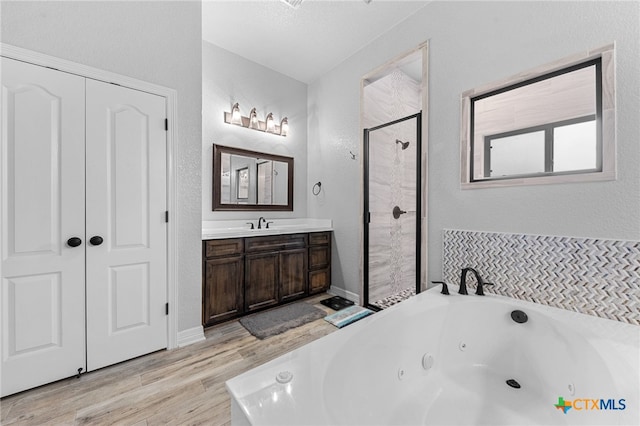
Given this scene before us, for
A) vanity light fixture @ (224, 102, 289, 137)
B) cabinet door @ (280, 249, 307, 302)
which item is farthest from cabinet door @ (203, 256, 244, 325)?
vanity light fixture @ (224, 102, 289, 137)

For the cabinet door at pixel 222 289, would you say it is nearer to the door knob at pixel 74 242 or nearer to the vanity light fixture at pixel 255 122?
the door knob at pixel 74 242

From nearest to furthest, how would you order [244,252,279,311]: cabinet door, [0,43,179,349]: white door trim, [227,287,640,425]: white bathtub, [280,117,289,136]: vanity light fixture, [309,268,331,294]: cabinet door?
[227,287,640,425]: white bathtub → [0,43,179,349]: white door trim → [244,252,279,311]: cabinet door → [309,268,331,294]: cabinet door → [280,117,289,136]: vanity light fixture

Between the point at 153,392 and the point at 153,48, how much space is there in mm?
2413

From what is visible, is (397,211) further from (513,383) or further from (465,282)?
(513,383)

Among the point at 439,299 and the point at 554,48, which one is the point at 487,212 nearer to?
the point at 439,299

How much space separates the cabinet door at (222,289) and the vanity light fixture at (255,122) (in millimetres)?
1625

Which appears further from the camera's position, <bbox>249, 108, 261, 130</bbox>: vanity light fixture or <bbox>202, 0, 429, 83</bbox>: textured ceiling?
<bbox>249, 108, 261, 130</bbox>: vanity light fixture

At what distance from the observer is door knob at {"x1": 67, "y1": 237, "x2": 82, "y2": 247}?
167cm

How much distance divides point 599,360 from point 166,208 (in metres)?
2.71

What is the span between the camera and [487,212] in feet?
6.15

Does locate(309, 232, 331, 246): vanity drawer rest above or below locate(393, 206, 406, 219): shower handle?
below

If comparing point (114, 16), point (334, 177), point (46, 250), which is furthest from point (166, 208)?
point (334, 177)

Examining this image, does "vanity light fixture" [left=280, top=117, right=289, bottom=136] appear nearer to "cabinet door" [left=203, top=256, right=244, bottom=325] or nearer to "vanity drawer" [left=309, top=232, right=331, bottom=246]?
"vanity drawer" [left=309, top=232, right=331, bottom=246]

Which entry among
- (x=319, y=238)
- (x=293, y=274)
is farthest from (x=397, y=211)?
(x=293, y=274)
